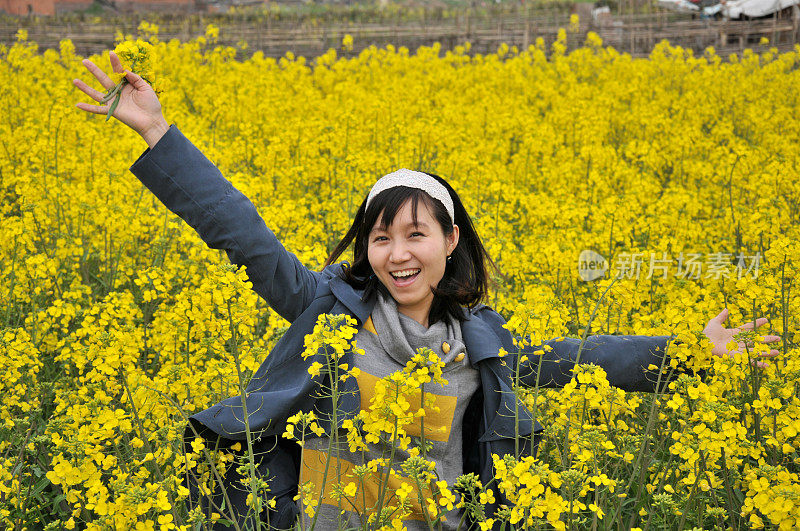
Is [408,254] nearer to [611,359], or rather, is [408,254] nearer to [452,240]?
[452,240]

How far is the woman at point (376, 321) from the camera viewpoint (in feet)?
8.80

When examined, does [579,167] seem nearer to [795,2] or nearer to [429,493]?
[429,493]

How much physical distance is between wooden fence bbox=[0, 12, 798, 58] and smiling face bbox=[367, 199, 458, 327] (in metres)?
14.1

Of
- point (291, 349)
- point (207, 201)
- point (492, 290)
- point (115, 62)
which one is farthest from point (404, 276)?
point (492, 290)

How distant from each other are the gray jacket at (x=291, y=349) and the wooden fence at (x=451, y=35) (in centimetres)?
1409

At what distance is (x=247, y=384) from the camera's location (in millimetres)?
2734

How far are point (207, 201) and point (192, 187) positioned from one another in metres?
0.07

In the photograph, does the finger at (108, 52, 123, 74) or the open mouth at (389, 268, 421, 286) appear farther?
the open mouth at (389, 268, 421, 286)

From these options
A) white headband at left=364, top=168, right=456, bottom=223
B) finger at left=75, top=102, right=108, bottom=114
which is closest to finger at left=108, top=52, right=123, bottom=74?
finger at left=75, top=102, right=108, bottom=114

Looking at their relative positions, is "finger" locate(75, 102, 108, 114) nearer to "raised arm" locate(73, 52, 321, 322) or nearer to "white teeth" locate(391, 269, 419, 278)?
Answer: "raised arm" locate(73, 52, 321, 322)

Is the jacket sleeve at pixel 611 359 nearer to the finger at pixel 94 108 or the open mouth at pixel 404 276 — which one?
the open mouth at pixel 404 276

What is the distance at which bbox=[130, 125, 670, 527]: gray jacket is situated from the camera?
268cm

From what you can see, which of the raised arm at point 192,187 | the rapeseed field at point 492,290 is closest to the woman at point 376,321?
the raised arm at point 192,187

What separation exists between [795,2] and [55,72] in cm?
1447
